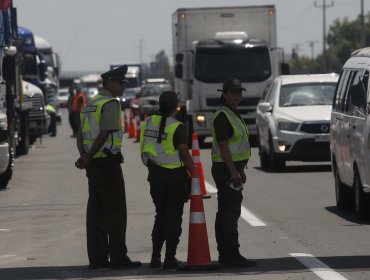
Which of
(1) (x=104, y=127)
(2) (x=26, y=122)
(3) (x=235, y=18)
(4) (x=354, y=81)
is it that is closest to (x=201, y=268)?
(1) (x=104, y=127)

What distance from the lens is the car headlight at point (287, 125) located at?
24.5 meters

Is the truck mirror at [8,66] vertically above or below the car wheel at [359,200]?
above

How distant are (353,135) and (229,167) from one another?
4.30 meters

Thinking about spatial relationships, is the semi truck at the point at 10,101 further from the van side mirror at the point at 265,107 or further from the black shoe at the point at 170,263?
the black shoe at the point at 170,263

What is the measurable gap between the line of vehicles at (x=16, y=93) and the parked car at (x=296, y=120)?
476 cm

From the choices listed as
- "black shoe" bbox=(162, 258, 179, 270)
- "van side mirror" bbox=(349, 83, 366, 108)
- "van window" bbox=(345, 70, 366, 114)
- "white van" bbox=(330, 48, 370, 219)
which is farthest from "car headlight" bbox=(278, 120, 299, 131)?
"black shoe" bbox=(162, 258, 179, 270)

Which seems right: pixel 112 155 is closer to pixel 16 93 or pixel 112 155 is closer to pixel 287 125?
pixel 287 125

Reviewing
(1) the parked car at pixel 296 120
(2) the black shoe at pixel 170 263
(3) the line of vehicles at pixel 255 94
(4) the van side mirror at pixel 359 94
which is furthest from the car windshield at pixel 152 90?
(2) the black shoe at pixel 170 263

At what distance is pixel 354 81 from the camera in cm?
1641

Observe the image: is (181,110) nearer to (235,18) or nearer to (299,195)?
(235,18)

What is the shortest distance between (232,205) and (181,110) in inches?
991

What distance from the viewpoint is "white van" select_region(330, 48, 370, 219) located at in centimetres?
1523

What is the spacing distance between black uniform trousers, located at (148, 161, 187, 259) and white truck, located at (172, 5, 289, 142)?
901 inches

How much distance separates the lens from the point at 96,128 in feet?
39.6
